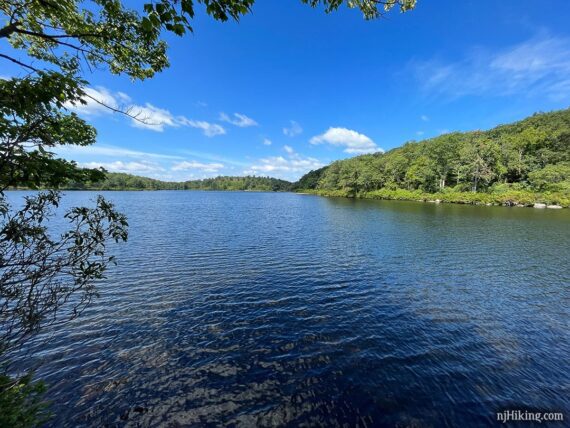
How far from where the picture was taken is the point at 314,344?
10562 mm

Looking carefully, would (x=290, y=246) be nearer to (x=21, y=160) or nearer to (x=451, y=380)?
(x=451, y=380)

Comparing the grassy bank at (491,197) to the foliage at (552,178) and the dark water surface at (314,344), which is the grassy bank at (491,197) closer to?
the foliage at (552,178)

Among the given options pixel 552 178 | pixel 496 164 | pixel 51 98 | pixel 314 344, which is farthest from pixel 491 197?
pixel 51 98

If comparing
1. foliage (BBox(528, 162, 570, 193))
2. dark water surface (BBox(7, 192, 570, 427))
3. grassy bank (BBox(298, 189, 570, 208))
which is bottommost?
dark water surface (BBox(7, 192, 570, 427))

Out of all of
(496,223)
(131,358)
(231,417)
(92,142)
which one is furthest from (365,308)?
(496,223)

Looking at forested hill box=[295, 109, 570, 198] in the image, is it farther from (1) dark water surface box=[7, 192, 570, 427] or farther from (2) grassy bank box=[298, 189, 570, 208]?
(1) dark water surface box=[7, 192, 570, 427]

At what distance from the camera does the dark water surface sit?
25.0 feet

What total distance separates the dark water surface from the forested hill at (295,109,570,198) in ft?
247

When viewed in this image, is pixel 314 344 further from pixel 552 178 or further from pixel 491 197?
pixel 552 178

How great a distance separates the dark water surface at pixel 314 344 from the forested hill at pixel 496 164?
75397 mm

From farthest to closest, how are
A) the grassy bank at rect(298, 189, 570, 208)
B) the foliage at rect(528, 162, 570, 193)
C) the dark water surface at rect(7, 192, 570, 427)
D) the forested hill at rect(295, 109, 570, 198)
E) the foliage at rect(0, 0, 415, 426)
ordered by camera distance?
the forested hill at rect(295, 109, 570, 198) < the foliage at rect(528, 162, 570, 193) < the grassy bank at rect(298, 189, 570, 208) < the dark water surface at rect(7, 192, 570, 427) < the foliage at rect(0, 0, 415, 426)

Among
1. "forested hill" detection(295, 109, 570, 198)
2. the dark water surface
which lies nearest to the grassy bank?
"forested hill" detection(295, 109, 570, 198)

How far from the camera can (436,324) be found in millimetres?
12164

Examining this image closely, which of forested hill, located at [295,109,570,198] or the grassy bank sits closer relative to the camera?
the grassy bank
